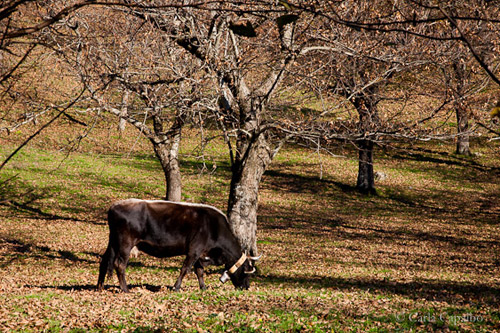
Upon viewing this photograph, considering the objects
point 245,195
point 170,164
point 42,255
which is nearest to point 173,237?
point 245,195

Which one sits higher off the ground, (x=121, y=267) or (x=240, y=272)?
(x=121, y=267)

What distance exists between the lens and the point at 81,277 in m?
15.2

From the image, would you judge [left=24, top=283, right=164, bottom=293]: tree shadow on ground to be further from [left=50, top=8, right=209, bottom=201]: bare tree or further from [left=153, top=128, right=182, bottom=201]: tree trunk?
[left=153, top=128, right=182, bottom=201]: tree trunk

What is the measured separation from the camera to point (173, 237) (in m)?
12.3

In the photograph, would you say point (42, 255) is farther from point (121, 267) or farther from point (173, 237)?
point (173, 237)

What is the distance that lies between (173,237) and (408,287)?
23.0ft

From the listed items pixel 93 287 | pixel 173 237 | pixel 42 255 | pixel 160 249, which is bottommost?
pixel 42 255

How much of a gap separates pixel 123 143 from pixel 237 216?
86.7 ft

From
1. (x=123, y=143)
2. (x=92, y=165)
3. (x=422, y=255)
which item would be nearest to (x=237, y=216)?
(x=422, y=255)

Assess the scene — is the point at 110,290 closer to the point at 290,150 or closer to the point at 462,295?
the point at 462,295

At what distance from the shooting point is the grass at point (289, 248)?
9086mm

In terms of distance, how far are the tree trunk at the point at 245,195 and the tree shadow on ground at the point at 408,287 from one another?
1.54 meters

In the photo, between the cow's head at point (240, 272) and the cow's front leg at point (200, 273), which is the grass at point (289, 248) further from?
the cow's head at point (240, 272)

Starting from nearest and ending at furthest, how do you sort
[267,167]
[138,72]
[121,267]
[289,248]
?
[121,267], [138,72], [289,248], [267,167]
